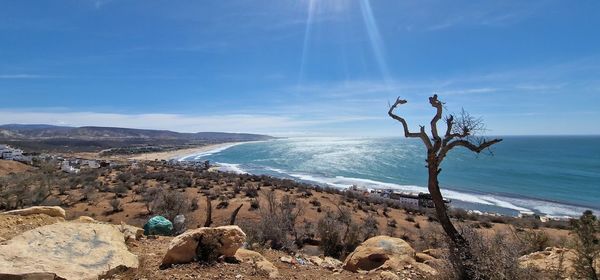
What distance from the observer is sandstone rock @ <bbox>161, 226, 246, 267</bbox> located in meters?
6.06

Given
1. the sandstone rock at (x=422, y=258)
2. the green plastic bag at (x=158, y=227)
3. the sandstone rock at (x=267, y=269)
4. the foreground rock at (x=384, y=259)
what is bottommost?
the green plastic bag at (x=158, y=227)

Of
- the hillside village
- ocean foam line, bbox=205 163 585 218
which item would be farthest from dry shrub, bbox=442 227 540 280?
ocean foam line, bbox=205 163 585 218

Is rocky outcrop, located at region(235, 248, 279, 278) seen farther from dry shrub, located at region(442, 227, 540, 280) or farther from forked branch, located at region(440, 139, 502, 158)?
forked branch, located at region(440, 139, 502, 158)

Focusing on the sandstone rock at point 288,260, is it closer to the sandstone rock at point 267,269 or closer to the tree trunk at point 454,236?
the sandstone rock at point 267,269

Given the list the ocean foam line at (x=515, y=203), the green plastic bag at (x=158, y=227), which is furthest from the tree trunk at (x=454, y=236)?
the ocean foam line at (x=515, y=203)

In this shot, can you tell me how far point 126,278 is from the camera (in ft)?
17.0

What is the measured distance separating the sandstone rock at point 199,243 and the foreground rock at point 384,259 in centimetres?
263

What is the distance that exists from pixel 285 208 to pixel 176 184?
48.3 feet

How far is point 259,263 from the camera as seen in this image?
21.2 ft

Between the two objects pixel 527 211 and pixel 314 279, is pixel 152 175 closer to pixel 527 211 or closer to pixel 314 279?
pixel 314 279

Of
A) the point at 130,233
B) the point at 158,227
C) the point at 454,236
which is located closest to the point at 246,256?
the point at 130,233

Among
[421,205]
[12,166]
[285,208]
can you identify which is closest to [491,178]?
[421,205]

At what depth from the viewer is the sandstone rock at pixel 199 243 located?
19.9 ft

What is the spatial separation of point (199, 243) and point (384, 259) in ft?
12.9
